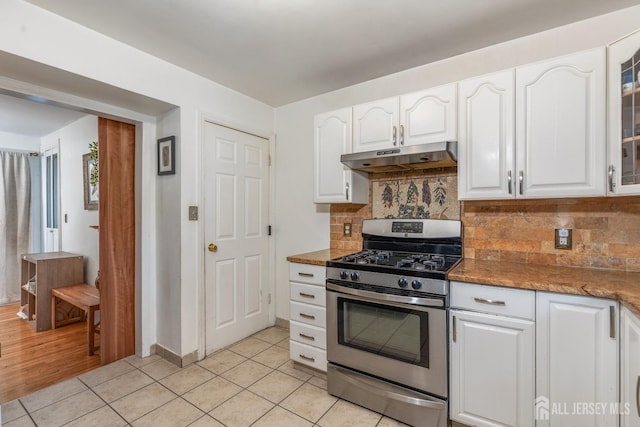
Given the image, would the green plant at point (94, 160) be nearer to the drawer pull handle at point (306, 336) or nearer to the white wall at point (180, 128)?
the white wall at point (180, 128)

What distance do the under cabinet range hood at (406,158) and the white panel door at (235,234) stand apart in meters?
1.17

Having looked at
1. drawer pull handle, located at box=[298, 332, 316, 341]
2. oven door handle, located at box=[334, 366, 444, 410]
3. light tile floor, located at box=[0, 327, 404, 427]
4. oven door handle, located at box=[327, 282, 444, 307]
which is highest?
oven door handle, located at box=[327, 282, 444, 307]

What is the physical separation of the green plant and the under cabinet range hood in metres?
2.95

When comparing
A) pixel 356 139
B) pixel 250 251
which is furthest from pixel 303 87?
pixel 250 251

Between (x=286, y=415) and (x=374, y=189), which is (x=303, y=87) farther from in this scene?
(x=286, y=415)

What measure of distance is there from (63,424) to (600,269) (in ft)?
10.8

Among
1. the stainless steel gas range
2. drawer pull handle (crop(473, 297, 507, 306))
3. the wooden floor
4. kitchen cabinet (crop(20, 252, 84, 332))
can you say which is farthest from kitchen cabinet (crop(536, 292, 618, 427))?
kitchen cabinet (crop(20, 252, 84, 332))

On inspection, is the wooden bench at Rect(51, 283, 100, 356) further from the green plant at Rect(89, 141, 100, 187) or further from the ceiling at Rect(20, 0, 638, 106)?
the ceiling at Rect(20, 0, 638, 106)

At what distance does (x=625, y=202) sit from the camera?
1.75 meters

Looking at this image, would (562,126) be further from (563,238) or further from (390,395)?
(390,395)

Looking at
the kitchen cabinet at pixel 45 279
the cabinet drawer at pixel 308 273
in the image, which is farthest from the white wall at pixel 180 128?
the kitchen cabinet at pixel 45 279

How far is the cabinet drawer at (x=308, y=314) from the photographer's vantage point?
2262 millimetres

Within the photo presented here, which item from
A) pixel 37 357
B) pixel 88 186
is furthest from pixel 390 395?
pixel 88 186

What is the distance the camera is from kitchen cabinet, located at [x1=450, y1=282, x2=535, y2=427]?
1527mm
